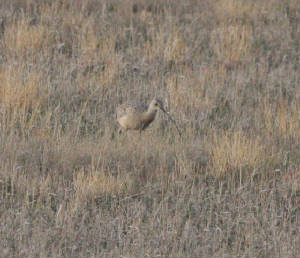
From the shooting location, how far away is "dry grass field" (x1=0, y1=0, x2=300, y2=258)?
7270 mm

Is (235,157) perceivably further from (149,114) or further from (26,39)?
(26,39)

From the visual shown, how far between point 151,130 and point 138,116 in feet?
1.65

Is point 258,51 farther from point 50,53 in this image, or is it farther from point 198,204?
point 198,204

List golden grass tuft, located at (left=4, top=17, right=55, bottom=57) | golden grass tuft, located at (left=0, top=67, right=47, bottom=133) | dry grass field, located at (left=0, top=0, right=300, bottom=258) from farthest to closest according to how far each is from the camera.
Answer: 1. golden grass tuft, located at (left=4, top=17, right=55, bottom=57)
2. golden grass tuft, located at (left=0, top=67, right=47, bottom=133)
3. dry grass field, located at (left=0, top=0, right=300, bottom=258)

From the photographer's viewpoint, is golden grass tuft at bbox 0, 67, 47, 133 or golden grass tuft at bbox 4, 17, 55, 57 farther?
golden grass tuft at bbox 4, 17, 55, 57

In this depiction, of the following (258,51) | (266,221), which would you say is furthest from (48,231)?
(258,51)

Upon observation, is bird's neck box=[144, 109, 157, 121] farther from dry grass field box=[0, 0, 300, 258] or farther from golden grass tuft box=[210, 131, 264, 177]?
golden grass tuft box=[210, 131, 264, 177]

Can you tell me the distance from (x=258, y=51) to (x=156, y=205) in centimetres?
626

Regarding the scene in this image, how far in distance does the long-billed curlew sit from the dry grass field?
0.61 feet

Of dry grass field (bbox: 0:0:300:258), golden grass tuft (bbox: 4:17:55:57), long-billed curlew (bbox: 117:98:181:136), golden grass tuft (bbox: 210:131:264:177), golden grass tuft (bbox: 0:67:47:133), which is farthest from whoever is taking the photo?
golden grass tuft (bbox: 4:17:55:57)

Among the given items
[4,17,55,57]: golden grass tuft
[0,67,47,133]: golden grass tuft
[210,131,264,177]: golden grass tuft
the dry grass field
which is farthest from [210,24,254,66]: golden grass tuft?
[210,131,264,177]: golden grass tuft

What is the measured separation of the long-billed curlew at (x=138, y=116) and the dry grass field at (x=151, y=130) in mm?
185

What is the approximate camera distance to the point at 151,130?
9852mm

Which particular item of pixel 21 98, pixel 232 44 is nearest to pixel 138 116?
pixel 21 98
